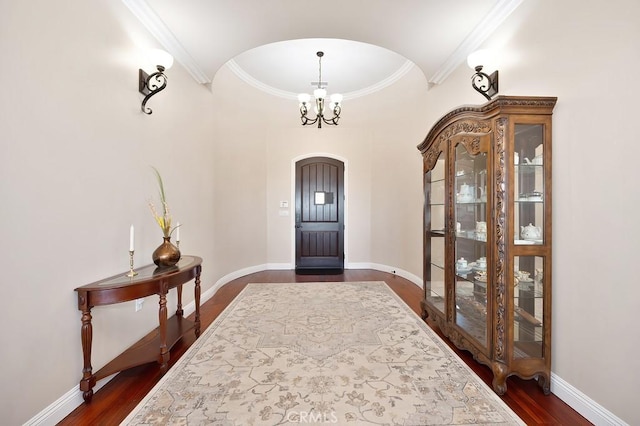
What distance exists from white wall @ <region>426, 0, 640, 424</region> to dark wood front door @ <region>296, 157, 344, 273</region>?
389 cm

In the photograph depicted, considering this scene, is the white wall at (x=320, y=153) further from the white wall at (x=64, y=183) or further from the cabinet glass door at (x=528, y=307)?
the cabinet glass door at (x=528, y=307)

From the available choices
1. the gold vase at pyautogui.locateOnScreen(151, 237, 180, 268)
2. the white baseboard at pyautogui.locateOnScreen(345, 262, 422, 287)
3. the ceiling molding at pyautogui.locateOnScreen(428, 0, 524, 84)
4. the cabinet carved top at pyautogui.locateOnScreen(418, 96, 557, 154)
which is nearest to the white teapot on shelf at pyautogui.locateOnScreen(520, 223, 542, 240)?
the cabinet carved top at pyautogui.locateOnScreen(418, 96, 557, 154)

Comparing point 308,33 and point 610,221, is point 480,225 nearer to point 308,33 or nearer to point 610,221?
point 610,221

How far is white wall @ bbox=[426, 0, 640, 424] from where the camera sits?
57.4 inches

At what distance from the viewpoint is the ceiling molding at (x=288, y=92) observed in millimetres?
4387

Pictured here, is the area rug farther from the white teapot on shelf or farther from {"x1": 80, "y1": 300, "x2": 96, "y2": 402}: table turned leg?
the white teapot on shelf

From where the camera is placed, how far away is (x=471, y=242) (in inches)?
91.6

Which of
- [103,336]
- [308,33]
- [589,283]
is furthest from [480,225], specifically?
[103,336]

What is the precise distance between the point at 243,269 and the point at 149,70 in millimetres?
3490

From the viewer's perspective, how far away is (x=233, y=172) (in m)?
4.75

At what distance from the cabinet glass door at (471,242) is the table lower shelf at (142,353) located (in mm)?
2436

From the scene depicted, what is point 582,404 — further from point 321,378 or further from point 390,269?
point 390,269

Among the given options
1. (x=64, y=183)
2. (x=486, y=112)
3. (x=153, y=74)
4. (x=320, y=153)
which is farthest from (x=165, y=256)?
(x=320, y=153)

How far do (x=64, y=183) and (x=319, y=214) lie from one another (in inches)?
171
